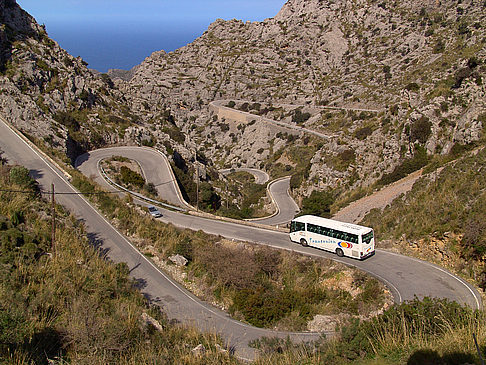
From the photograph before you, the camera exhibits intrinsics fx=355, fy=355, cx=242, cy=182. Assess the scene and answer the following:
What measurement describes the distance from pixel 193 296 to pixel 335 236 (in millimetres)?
8801

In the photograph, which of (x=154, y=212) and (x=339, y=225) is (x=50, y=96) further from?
(x=339, y=225)

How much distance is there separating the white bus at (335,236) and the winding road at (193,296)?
472 mm

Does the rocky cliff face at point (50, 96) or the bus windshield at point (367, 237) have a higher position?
the rocky cliff face at point (50, 96)

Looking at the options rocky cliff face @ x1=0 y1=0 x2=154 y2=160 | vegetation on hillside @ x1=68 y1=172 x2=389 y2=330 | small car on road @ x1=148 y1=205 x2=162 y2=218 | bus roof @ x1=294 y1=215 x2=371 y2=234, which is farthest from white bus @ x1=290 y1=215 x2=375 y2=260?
rocky cliff face @ x1=0 y1=0 x2=154 y2=160

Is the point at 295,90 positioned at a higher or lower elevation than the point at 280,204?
higher

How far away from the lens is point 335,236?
20391mm

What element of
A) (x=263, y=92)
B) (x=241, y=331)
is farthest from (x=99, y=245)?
(x=263, y=92)

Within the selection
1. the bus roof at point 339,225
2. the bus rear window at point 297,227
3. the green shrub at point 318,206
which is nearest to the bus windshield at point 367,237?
the bus roof at point 339,225

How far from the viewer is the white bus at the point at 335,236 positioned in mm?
19250

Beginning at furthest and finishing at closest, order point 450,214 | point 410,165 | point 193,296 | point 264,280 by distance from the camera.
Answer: point 410,165
point 450,214
point 264,280
point 193,296

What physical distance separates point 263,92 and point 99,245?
92165 millimetres

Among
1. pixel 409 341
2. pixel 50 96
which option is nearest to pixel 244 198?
pixel 50 96

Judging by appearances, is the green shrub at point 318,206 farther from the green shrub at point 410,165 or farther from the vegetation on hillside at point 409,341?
the vegetation on hillside at point 409,341

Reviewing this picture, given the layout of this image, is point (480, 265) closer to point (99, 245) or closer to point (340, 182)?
point (99, 245)
